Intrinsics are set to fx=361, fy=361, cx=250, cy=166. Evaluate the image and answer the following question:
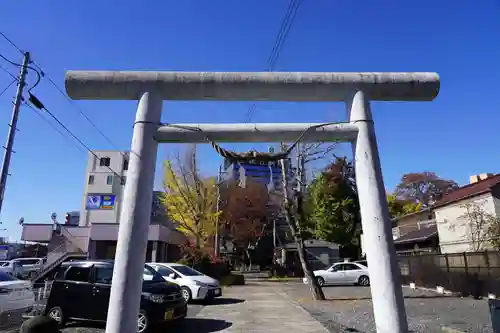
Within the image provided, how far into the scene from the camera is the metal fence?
14.5 meters

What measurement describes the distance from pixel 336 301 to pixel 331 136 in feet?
39.3

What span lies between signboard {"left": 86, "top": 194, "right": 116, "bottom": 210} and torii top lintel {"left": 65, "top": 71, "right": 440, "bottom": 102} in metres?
46.0

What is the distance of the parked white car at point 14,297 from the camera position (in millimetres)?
8086

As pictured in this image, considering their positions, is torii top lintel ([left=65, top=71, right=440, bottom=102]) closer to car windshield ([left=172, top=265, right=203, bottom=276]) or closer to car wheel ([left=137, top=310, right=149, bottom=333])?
car wheel ([left=137, top=310, right=149, bottom=333])

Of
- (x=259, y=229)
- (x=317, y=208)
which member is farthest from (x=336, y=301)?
(x=259, y=229)

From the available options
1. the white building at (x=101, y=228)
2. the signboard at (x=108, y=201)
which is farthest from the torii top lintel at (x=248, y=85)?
the signboard at (x=108, y=201)

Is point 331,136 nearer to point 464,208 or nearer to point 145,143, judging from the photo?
point 145,143

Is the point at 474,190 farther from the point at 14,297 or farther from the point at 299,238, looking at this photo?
the point at 14,297

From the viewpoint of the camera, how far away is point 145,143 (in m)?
5.23

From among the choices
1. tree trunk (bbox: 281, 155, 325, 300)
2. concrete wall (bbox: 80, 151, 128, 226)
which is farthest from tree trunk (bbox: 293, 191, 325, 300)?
concrete wall (bbox: 80, 151, 128, 226)

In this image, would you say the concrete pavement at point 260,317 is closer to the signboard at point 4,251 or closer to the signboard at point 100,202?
the signboard at point 100,202

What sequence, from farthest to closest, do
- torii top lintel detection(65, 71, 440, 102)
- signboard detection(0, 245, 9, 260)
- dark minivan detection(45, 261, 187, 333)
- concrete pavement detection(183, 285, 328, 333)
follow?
1. signboard detection(0, 245, 9, 260)
2. concrete pavement detection(183, 285, 328, 333)
3. dark minivan detection(45, 261, 187, 333)
4. torii top lintel detection(65, 71, 440, 102)

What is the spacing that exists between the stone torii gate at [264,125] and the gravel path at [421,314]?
477 cm

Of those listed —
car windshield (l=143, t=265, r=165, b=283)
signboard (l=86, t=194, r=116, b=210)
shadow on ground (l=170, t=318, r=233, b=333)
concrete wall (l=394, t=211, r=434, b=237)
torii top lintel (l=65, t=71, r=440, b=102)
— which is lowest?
shadow on ground (l=170, t=318, r=233, b=333)
